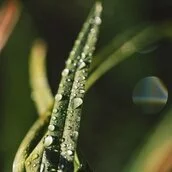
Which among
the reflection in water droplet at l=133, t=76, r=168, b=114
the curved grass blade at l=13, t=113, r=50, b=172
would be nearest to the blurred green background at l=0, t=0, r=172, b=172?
the reflection in water droplet at l=133, t=76, r=168, b=114

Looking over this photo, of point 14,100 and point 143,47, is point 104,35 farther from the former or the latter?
point 14,100

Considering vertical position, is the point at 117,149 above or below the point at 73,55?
below

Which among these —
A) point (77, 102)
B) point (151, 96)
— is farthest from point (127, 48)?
point (77, 102)

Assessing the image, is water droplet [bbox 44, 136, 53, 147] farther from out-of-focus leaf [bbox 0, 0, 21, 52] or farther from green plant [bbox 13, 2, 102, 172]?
out-of-focus leaf [bbox 0, 0, 21, 52]

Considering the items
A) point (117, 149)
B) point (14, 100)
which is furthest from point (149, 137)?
point (14, 100)

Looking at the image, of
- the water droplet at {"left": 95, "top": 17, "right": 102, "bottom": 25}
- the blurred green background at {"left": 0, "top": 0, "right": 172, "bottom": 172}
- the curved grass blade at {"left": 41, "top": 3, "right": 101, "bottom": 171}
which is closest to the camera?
the curved grass blade at {"left": 41, "top": 3, "right": 101, "bottom": 171}

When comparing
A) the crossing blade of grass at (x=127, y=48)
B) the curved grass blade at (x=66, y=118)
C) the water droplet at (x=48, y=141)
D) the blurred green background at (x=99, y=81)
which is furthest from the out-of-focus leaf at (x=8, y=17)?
the water droplet at (x=48, y=141)
